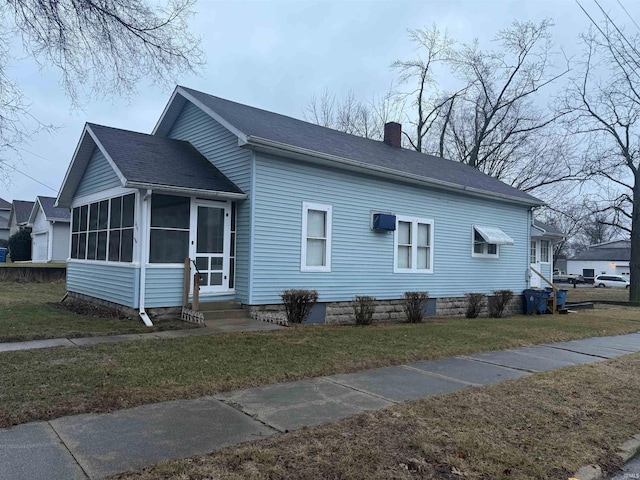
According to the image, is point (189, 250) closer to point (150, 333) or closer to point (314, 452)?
point (150, 333)

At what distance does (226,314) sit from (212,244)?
1677 mm

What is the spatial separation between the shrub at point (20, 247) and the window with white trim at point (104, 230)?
2444 centimetres

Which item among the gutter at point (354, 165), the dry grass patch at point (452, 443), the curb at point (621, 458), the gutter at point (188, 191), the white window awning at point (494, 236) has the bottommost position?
the curb at point (621, 458)

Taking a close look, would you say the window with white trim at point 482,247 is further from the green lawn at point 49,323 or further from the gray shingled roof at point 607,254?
the gray shingled roof at point 607,254

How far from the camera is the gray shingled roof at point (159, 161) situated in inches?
379

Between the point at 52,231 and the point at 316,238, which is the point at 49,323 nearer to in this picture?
the point at 316,238

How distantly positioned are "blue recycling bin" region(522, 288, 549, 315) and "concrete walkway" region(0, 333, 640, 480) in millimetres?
11632

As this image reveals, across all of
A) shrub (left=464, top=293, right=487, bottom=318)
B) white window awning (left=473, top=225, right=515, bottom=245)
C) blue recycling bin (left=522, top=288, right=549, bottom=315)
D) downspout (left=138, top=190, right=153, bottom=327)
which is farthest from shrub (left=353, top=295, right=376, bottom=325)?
blue recycling bin (left=522, top=288, right=549, bottom=315)

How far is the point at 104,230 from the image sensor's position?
11.5 meters

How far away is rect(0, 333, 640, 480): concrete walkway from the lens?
3.35 metres

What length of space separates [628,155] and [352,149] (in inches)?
754

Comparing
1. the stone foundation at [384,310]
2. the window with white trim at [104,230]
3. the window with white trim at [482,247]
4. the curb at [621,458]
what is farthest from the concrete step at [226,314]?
the window with white trim at [482,247]

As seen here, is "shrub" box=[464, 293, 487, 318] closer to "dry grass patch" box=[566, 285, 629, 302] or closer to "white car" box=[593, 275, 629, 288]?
"dry grass patch" box=[566, 285, 629, 302]

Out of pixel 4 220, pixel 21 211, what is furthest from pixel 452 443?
pixel 4 220
